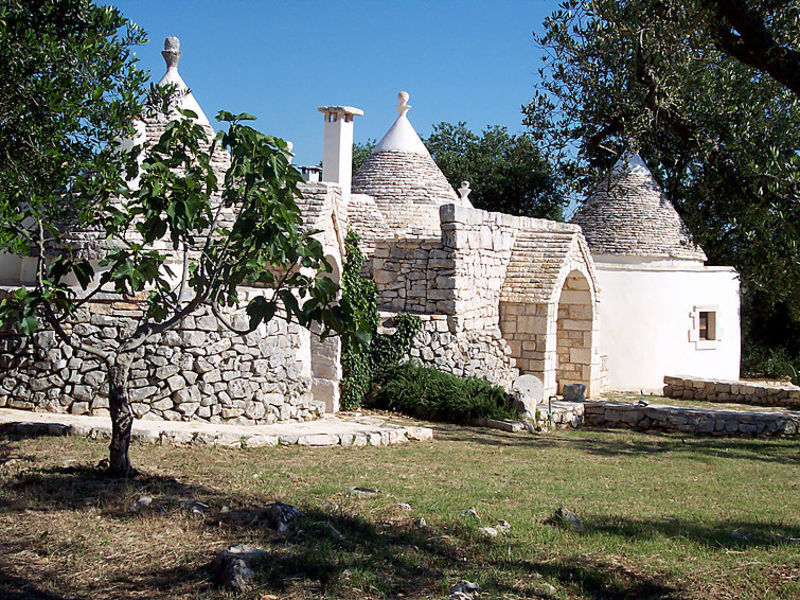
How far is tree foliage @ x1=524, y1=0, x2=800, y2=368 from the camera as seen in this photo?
5691mm

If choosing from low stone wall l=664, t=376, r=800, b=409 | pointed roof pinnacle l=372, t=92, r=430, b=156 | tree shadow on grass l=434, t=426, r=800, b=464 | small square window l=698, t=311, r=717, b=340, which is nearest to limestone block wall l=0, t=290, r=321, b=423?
tree shadow on grass l=434, t=426, r=800, b=464

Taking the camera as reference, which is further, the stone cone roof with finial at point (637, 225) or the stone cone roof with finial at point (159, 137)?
the stone cone roof with finial at point (637, 225)

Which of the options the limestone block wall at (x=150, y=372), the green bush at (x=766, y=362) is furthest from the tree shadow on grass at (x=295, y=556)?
the green bush at (x=766, y=362)

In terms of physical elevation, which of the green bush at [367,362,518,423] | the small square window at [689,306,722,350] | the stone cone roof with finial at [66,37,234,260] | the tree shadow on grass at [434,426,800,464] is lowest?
the tree shadow on grass at [434,426,800,464]

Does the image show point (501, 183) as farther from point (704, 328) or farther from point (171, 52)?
point (171, 52)

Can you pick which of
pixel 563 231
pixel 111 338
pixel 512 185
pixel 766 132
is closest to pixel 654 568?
pixel 766 132

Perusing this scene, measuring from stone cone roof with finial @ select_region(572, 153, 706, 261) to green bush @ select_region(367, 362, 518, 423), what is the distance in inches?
318

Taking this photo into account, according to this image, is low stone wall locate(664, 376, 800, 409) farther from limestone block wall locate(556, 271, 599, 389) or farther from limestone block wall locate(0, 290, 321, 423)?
limestone block wall locate(0, 290, 321, 423)

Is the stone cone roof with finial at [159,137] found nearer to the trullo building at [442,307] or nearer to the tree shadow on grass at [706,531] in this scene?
the trullo building at [442,307]

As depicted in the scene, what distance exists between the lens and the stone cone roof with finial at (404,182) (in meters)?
17.7

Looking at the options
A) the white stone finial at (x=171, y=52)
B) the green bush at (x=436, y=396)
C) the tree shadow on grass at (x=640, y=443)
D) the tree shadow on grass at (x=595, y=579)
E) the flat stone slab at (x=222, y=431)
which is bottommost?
the tree shadow on grass at (x=595, y=579)

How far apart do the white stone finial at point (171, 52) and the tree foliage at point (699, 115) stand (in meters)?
7.53

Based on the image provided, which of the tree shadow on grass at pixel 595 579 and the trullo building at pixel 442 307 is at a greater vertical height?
the trullo building at pixel 442 307

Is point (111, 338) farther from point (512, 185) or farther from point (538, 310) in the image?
point (512, 185)
